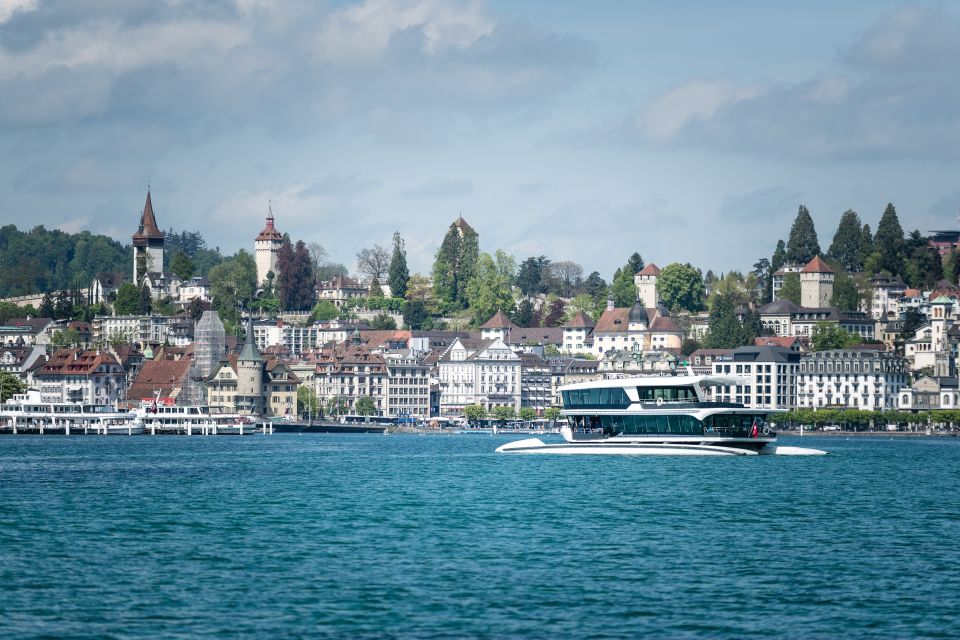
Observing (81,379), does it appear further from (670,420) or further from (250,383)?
(670,420)

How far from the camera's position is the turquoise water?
3450 centimetres

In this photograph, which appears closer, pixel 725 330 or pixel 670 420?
pixel 670 420

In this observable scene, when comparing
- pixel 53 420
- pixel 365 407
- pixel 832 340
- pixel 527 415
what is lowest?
pixel 527 415

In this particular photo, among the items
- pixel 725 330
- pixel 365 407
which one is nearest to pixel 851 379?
pixel 725 330

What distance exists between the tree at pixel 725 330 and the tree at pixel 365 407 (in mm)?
40535

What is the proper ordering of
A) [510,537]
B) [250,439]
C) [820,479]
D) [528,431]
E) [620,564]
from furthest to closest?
[528,431]
[250,439]
[820,479]
[510,537]
[620,564]

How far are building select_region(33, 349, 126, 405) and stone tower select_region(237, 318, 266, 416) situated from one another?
15.8 metres

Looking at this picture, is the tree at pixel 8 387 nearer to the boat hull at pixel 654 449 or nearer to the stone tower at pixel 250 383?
the stone tower at pixel 250 383

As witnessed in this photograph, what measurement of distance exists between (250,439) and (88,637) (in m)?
112

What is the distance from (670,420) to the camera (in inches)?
3460

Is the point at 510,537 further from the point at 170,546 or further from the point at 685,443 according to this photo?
the point at 685,443

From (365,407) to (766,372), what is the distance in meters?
47.3

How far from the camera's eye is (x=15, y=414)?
15075 cm

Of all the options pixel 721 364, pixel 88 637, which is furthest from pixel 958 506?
pixel 721 364
